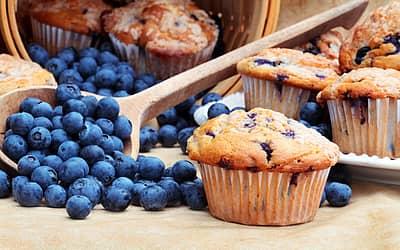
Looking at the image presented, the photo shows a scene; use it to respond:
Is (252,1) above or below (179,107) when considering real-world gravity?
above

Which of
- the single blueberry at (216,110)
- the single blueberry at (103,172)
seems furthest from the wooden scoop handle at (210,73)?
the single blueberry at (103,172)

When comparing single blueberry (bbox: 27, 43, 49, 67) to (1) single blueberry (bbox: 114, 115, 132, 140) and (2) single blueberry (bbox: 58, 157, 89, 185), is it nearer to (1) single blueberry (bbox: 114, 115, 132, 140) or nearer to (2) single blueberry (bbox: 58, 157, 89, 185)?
(1) single blueberry (bbox: 114, 115, 132, 140)

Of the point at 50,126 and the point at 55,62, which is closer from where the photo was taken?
the point at 50,126

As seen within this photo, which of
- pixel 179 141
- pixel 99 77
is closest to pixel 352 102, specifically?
pixel 179 141

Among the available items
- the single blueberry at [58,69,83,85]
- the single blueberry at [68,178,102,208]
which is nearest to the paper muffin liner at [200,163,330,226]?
the single blueberry at [68,178,102,208]

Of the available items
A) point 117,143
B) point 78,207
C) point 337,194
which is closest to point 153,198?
point 78,207

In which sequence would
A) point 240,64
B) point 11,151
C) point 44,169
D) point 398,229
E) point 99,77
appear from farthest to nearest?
1. point 99,77
2. point 240,64
3. point 11,151
4. point 44,169
5. point 398,229

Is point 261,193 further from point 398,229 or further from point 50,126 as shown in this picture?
point 50,126
